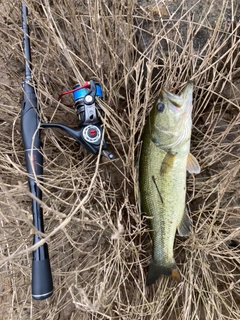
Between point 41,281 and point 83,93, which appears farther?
point 83,93

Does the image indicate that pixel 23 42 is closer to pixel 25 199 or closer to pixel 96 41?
pixel 96 41

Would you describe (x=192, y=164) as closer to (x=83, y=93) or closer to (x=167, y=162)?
(x=167, y=162)

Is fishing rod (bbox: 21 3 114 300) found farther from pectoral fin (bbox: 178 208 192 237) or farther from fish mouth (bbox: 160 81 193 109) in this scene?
pectoral fin (bbox: 178 208 192 237)

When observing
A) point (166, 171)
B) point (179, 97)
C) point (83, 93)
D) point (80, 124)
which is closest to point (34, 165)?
point (80, 124)

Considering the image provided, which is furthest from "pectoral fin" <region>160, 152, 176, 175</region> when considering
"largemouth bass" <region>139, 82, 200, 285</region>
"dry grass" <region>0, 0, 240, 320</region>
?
"dry grass" <region>0, 0, 240, 320</region>

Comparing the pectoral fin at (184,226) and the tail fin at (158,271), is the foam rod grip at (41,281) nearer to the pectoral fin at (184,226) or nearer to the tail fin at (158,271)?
the tail fin at (158,271)

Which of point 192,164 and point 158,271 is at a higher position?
point 192,164

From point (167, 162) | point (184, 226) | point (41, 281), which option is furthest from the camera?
point (184, 226)
